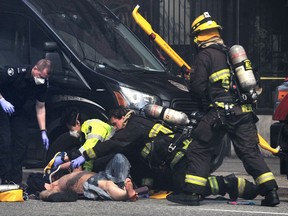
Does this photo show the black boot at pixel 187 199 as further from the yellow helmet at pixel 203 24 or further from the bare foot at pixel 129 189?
the yellow helmet at pixel 203 24

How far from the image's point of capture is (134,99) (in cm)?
1255

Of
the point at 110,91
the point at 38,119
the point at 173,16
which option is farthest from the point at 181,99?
the point at 173,16

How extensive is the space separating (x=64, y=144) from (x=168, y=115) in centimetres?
134

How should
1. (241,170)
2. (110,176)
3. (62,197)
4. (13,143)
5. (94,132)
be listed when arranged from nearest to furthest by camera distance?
(62,197), (110,176), (94,132), (13,143), (241,170)

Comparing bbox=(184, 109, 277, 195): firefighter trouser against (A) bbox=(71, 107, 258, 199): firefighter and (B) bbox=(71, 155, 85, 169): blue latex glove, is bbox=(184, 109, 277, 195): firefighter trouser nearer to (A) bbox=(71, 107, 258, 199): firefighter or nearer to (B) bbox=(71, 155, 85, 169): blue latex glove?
(A) bbox=(71, 107, 258, 199): firefighter

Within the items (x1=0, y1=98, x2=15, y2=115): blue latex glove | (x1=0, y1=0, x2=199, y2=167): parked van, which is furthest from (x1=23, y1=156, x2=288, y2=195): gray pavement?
(x1=0, y1=98, x2=15, y2=115): blue latex glove

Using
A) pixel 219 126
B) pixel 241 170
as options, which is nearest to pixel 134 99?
pixel 219 126

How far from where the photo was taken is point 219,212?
35.3 feet

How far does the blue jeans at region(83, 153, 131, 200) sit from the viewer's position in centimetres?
1173

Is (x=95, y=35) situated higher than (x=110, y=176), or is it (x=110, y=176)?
(x=95, y=35)

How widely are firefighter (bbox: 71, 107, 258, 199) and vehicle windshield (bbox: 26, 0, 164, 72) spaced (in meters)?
1.12

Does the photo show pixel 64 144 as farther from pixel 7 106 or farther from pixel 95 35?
pixel 95 35

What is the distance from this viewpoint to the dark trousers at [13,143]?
12.2 metres

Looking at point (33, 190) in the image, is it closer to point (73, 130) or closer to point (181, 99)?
point (73, 130)
